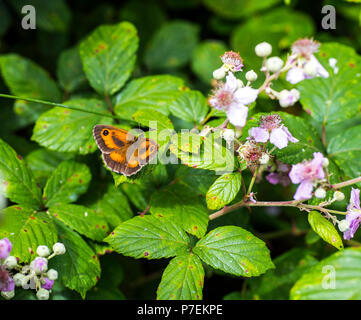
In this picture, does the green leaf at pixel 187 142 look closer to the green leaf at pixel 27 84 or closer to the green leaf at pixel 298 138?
the green leaf at pixel 298 138

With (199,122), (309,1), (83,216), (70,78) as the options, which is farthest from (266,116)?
(309,1)

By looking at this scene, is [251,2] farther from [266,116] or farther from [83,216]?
[83,216]

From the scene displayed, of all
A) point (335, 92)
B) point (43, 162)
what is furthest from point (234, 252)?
point (43, 162)

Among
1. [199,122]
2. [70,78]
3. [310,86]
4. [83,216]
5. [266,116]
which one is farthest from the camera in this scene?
[70,78]

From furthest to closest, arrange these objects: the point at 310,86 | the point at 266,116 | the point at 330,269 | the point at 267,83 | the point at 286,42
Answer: the point at 286,42 → the point at 310,86 → the point at 266,116 → the point at 267,83 → the point at 330,269

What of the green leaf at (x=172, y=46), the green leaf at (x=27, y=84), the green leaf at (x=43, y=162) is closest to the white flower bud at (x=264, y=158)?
the green leaf at (x=43, y=162)

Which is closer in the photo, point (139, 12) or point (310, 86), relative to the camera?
point (310, 86)

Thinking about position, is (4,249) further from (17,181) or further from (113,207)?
(113,207)
